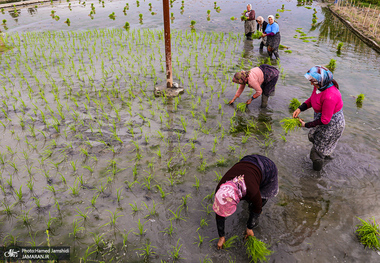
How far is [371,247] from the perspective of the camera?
236cm

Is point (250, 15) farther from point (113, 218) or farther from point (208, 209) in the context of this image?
point (113, 218)

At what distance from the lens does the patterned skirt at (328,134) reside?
294 cm

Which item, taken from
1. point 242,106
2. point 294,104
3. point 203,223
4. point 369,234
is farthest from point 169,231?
point 294,104

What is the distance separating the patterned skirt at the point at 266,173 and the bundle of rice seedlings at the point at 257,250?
0.52 metres

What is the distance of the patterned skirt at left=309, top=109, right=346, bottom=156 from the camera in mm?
2939

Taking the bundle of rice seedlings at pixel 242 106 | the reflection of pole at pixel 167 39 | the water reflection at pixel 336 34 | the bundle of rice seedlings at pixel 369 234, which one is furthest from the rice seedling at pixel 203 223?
the water reflection at pixel 336 34

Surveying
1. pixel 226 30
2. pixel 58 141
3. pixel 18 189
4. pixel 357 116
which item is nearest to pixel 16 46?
pixel 58 141

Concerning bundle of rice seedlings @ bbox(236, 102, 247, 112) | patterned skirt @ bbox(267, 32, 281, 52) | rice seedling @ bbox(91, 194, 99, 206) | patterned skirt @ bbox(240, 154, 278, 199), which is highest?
patterned skirt @ bbox(267, 32, 281, 52)

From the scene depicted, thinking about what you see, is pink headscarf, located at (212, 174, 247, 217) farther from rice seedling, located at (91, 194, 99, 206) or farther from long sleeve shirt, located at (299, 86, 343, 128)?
rice seedling, located at (91, 194, 99, 206)

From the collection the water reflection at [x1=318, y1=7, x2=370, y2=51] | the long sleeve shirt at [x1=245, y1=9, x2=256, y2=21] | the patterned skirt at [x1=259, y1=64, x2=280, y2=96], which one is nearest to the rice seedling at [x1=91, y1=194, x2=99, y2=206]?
the patterned skirt at [x1=259, y1=64, x2=280, y2=96]

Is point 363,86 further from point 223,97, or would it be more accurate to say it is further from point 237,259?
point 237,259

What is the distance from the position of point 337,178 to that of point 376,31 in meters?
11.5

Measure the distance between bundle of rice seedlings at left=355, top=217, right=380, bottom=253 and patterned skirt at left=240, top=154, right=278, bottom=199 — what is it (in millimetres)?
1006

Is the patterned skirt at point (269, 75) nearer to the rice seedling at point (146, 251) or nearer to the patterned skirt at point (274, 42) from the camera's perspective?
the patterned skirt at point (274, 42)
